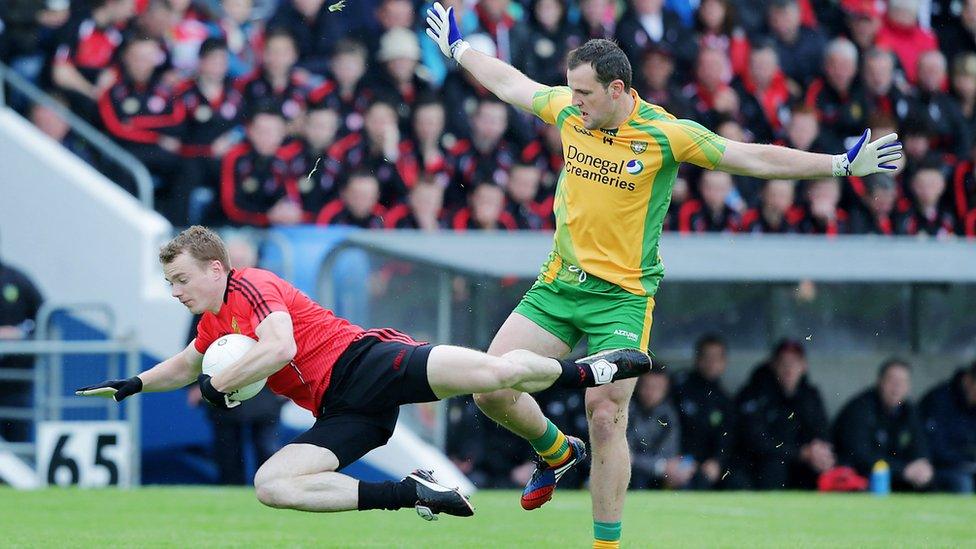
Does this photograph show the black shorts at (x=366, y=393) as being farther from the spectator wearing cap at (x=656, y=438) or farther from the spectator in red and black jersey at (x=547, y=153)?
the spectator in red and black jersey at (x=547, y=153)

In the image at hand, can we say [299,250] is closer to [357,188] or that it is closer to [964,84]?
[357,188]

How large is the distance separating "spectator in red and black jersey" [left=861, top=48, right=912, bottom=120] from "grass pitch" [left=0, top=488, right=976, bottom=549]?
527cm

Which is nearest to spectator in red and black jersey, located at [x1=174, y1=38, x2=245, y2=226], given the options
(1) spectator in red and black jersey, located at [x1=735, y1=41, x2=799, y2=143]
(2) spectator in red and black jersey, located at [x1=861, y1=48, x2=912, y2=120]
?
(1) spectator in red and black jersey, located at [x1=735, y1=41, x2=799, y2=143]

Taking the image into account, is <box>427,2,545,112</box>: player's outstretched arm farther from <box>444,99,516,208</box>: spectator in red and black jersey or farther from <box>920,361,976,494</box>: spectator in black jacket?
<box>920,361,976,494</box>: spectator in black jacket

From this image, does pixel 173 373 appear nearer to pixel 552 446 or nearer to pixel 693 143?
pixel 552 446

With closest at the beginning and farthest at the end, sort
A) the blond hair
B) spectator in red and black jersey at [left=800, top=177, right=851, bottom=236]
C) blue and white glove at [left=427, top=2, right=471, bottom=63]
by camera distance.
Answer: the blond hair → blue and white glove at [left=427, top=2, right=471, bottom=63] → spectator in red and black jersey at [left=800, top=177, right=851, bottom=236]

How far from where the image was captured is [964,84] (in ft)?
58.7

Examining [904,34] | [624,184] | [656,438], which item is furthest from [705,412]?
[624,184]

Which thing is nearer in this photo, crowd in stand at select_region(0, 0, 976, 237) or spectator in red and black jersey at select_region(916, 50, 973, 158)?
crowd in stand at select_region(0, 0, 976, 237)

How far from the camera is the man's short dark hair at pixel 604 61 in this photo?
26.5 feet

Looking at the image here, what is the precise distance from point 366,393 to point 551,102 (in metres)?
1.92

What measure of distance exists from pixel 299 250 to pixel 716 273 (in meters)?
3.67

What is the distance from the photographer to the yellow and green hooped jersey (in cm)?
827

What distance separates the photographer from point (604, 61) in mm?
8055
